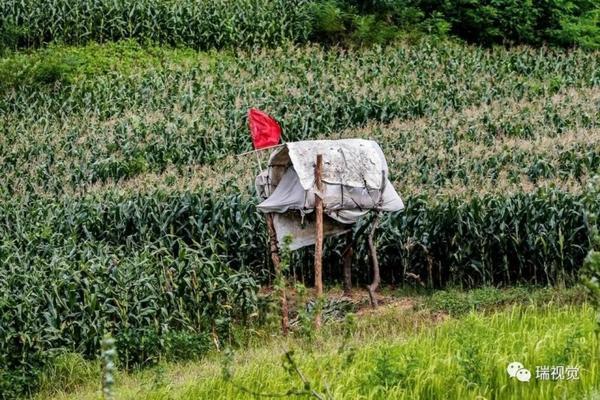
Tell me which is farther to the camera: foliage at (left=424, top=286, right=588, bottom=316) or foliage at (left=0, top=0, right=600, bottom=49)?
foliage at (left=0, top=0, right=600, bottom=49)

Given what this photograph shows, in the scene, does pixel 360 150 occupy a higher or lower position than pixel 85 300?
higher

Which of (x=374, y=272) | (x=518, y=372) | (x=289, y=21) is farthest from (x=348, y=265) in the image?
(x=289, y=21)

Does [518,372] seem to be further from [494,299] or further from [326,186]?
[326,186]

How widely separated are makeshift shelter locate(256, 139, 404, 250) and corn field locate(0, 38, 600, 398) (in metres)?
0.96

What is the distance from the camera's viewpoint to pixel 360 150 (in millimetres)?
12781

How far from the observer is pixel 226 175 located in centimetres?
1850

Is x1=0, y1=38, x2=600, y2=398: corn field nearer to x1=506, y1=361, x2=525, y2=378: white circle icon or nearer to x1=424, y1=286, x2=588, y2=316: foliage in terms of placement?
x1=424, y1=286, x2=588, y2=316: foliage

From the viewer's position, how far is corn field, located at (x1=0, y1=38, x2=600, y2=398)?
12508 millimetres

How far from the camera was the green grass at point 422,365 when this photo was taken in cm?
809

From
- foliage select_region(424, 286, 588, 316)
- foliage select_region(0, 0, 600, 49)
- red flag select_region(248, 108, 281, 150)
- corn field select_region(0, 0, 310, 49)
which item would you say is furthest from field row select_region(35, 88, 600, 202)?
corn field select_region(0, 0, 310, 49)

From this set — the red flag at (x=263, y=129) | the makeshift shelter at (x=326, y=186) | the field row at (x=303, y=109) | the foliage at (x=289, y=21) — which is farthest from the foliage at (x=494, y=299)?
the foliage at (x=289, y=21)

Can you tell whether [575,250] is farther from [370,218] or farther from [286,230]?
[286,230]

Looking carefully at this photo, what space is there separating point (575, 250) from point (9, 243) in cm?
724

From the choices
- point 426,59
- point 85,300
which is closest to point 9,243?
point 85,300
